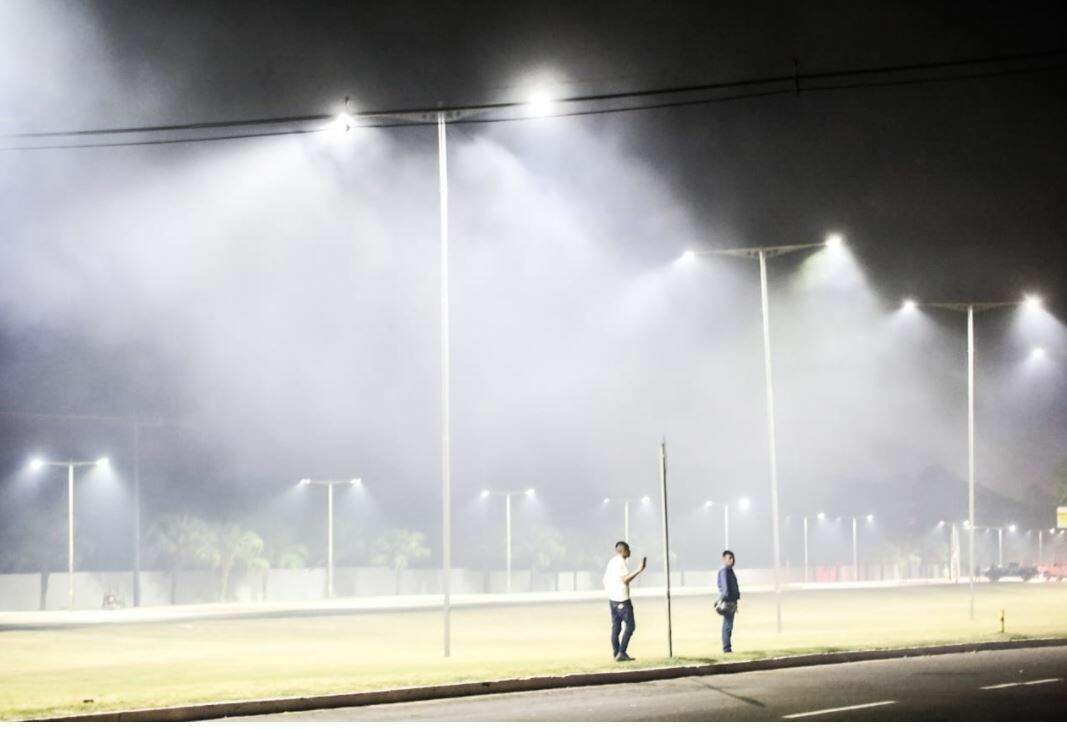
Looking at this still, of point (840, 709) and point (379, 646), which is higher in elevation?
point (840, 709)

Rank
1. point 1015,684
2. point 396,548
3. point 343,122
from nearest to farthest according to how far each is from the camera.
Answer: point 1015,684 → point 343,122 → point 396,548

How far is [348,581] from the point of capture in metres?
94.4

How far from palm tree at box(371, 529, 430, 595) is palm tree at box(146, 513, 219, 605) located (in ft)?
43.9

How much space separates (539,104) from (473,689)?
11.4 meters

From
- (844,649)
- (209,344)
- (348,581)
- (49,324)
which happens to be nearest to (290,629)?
(844,649)

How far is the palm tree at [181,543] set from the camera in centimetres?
8544

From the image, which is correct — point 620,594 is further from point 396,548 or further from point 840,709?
point 396,548

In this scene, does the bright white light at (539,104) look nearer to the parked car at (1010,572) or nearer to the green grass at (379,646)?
the green grass at (379,646)

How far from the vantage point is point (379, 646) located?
3088 cm

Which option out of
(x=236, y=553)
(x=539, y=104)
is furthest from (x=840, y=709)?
(x=236, y=553)

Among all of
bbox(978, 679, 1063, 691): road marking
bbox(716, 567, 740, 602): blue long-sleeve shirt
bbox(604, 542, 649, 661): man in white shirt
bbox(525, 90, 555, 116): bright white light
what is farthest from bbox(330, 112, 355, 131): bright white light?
bbox(978, 679, 1063, 691): road marking

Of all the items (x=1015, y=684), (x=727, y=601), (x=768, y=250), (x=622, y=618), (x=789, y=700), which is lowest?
(x=1015, y=684)

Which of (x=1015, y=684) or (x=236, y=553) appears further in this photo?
(x=236, y=553)

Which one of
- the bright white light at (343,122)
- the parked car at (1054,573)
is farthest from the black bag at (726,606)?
the parked car at (1054,573)
